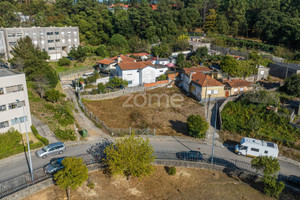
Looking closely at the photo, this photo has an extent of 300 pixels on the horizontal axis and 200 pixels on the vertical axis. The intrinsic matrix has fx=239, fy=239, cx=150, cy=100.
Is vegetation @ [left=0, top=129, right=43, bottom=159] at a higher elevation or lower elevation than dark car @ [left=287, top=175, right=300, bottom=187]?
higher

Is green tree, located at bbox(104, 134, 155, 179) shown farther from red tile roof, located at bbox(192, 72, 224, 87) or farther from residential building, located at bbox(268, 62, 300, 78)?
residential building, located at bbox(268, 62, 300, 78)

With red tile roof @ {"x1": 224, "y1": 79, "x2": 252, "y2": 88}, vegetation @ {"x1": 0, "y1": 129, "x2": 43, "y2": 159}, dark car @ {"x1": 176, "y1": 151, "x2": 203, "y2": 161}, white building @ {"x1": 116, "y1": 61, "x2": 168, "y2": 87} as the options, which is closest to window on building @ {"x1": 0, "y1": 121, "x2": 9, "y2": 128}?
vegetation @ {"x1": 0, "y1": 129, "x2": 43, "y2": 159}

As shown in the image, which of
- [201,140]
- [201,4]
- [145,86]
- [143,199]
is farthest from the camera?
[201,4]

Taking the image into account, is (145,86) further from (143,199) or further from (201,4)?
(201,4)

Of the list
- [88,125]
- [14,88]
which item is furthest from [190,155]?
[14,88]

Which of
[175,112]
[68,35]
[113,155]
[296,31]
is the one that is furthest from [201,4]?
[113,155]

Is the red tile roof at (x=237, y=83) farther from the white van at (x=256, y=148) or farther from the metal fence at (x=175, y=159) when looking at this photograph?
the metal fence at (x=175, y=159)

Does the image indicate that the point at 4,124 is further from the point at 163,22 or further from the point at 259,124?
the point at 163,22
